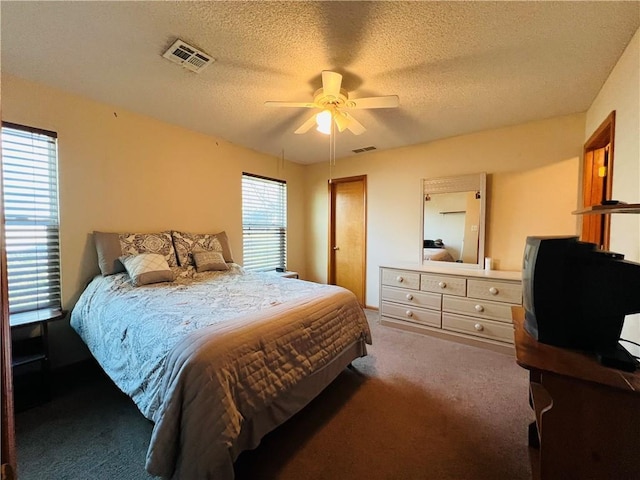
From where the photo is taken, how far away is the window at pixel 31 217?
7.14ft

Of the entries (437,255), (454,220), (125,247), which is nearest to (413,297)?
(437,255)

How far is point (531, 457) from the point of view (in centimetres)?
157

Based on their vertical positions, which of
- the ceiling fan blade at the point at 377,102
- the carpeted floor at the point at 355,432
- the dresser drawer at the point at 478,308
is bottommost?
the carpeted floor at the point at 355,432

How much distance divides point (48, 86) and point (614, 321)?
3978 mm

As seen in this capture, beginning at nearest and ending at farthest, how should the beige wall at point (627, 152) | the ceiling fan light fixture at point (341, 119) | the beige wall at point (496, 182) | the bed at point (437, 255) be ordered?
1. the beige wall at point (627, 152)
2. the ceiling fan light fixture at point (341, 119)
3. the beige wall at point (496, 182)
4. the bed at point (437, 255)

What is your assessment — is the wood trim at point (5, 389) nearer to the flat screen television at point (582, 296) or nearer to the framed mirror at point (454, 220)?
the flat screen television at point (582, 296)

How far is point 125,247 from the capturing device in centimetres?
262

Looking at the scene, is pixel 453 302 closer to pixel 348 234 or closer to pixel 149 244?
pixel 348 234

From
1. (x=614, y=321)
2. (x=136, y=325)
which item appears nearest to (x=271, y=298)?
(x=136, y=325)

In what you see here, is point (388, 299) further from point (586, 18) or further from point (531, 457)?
point (586, 18)

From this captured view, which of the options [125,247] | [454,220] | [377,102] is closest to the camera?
[377,102]

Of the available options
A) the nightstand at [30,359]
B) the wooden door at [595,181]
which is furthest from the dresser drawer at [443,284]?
the nightstand at [30,359]

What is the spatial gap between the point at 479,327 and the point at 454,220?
1.28 meters

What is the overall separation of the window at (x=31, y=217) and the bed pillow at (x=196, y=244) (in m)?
0.95
